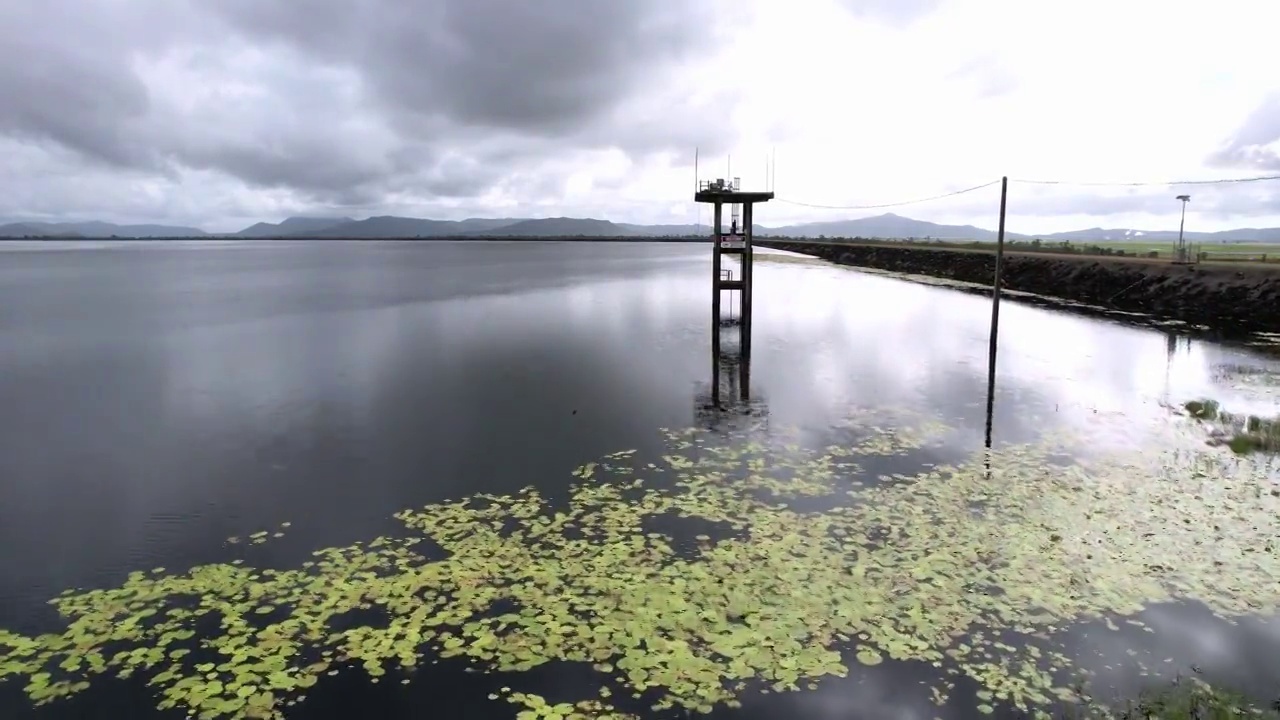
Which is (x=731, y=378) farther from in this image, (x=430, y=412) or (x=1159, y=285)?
(x=1159, y=285)

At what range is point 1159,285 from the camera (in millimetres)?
63000

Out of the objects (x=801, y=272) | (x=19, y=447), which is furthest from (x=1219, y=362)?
(x=801, y=272)

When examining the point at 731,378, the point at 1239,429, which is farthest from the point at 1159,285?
the point at 731,378

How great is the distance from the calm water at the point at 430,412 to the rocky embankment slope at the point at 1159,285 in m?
9.22

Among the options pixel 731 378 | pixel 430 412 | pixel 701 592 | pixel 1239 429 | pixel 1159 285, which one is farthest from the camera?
pixel 1159 285

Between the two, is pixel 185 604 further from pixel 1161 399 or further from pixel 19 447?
pixel 1161 399

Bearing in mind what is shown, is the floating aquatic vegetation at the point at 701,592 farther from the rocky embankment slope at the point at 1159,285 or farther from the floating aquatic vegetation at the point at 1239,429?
the rocky embankment slope at the point at 1159,285

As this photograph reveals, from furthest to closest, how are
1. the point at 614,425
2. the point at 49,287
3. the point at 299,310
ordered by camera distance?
the point at 49,287 → the point at 299,310 → the point at 614,425

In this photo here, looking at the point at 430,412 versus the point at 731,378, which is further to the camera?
the point at 731,378

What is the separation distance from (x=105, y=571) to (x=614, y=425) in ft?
53.9

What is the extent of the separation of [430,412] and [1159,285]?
67.8 meters

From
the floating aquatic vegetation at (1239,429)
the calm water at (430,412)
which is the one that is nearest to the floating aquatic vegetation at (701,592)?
the calm water at (430,412)

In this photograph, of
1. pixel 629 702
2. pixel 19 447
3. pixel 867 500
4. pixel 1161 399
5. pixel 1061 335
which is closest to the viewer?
pixel 629 702

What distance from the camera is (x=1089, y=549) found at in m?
15.3
